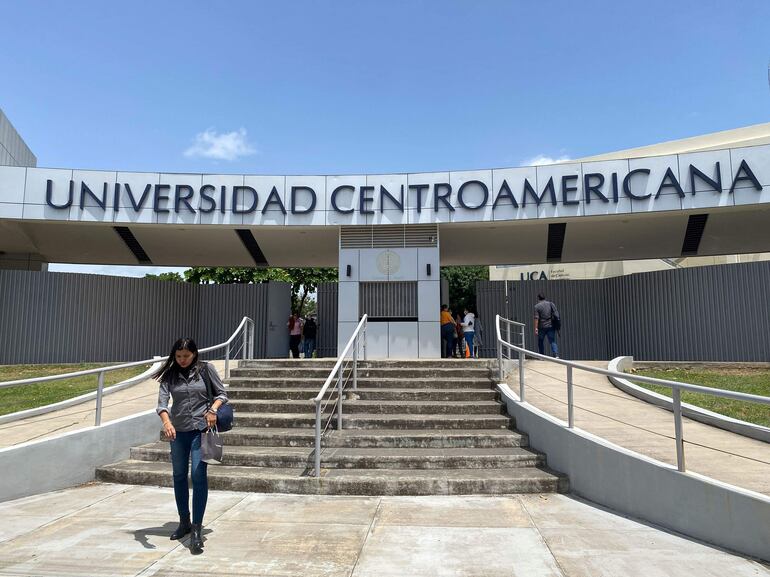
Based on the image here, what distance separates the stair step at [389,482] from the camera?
18.4 ft

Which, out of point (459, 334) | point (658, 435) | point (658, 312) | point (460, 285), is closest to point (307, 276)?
point (460, 285)

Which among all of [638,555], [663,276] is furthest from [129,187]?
[663,276]

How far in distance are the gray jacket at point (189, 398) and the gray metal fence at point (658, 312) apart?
1210 cm

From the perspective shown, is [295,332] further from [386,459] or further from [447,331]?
[386,459]

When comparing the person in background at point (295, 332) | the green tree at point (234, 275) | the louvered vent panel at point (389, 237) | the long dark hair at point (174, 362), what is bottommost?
the long dark hair at point (174, 362)

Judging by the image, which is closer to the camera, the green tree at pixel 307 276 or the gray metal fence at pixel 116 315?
the gray metal fence at pixel 116 315

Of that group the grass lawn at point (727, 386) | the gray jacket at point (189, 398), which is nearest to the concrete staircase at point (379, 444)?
the gray jacket at point (189, 398)

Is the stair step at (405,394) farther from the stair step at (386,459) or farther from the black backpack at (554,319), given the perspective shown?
the black backpack at (554,319)

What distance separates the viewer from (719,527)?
4.01 meters

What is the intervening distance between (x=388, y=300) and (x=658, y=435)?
25.4 ft

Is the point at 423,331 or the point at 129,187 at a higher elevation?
the point at 129,187

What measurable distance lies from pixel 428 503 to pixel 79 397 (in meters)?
5.65

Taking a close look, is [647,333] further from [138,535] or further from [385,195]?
[138,535]

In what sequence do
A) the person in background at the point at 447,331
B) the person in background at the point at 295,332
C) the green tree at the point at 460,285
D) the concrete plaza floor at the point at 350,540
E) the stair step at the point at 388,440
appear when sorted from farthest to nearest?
the green tree at the point at 460,285
the person in background at the point at 295,332
the person in background at the point at 447,331
the stair step at the point at 388,440
the concrete plaza floor at the point at 350,540
